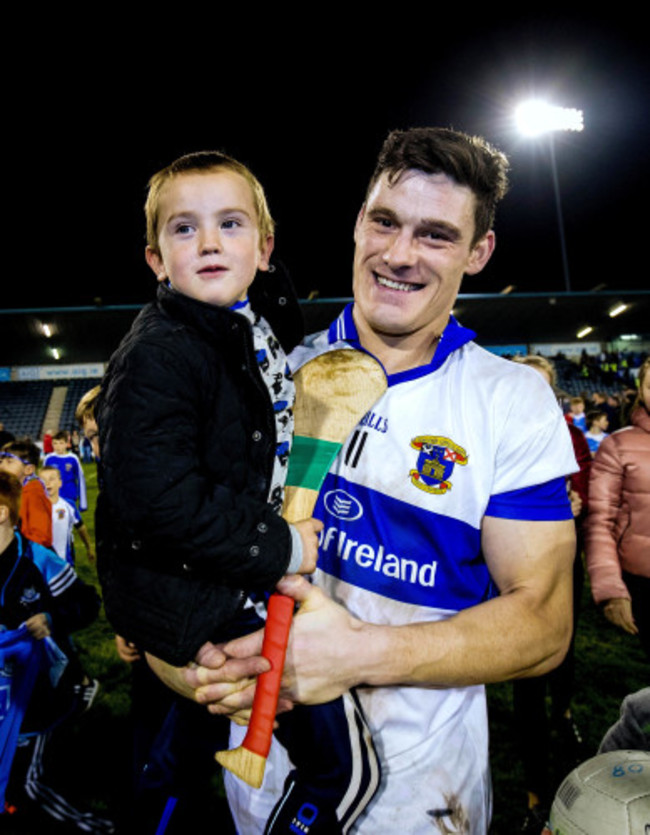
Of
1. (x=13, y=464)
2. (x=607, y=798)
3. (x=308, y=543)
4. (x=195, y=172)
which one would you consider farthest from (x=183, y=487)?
(x=13, y=464)

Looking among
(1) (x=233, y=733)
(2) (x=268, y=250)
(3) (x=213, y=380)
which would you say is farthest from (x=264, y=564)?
(2) (x=268, y=250)

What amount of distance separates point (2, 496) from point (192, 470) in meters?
2.41

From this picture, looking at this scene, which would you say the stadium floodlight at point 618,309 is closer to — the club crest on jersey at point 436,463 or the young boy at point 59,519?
the young boy at point 59,519

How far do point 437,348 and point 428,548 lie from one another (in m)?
0.59

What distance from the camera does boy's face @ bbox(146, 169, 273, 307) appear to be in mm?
1510

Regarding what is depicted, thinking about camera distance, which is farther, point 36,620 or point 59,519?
point 59,519

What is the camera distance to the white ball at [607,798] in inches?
54.2

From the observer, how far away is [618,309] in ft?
88.1

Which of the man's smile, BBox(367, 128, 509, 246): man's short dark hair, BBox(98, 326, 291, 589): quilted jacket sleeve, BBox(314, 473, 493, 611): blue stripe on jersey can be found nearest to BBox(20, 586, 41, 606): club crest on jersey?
BBox(98, 326, 291, 589): quilted jacket sleeve

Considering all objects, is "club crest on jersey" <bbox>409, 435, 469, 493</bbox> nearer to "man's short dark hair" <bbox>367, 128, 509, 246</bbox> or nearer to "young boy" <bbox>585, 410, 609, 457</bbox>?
"man's short dark hair" <bbox>367, 128, 509, 246</bbox>

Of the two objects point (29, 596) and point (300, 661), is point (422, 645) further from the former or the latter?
point (29, 596)

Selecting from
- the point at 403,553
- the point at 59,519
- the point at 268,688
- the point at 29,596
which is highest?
the point at 403,553

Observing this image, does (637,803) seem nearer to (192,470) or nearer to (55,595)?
(192,470)

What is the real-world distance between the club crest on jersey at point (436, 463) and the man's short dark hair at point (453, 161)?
2.36 ft
